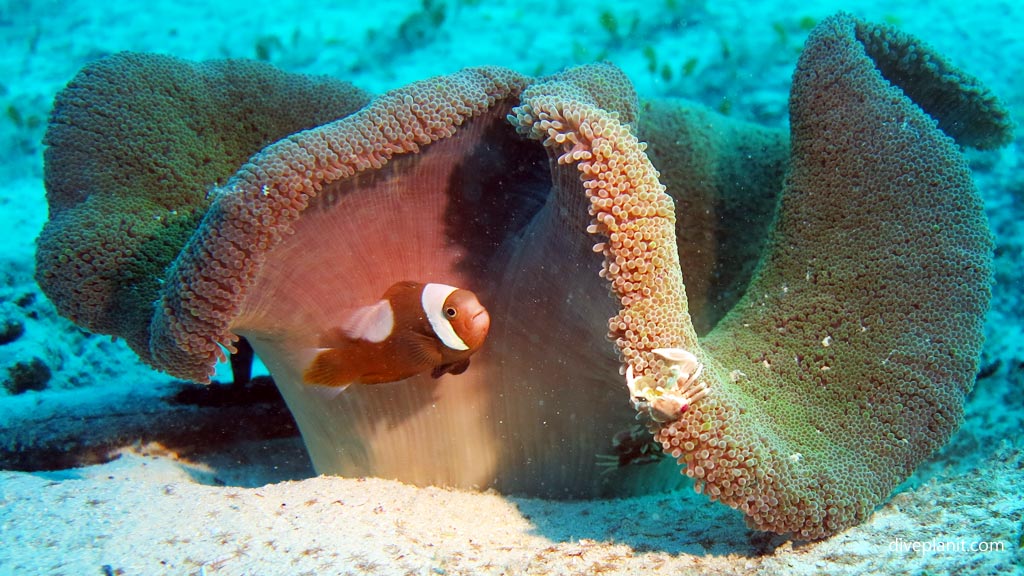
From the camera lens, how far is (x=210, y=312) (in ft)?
6.29

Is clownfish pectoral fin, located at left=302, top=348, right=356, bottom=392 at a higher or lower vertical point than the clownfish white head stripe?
lower

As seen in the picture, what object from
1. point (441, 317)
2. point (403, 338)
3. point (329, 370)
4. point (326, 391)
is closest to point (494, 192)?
point (441, 317)

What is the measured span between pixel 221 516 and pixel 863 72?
2.81m

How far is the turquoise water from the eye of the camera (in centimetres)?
188

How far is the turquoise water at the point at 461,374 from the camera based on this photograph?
6.17 feet

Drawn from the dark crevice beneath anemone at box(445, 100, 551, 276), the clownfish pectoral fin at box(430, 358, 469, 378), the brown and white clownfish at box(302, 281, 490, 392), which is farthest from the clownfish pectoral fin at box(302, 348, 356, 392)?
the dark crevice beneath anemone at box(445, 100, 551, 276)

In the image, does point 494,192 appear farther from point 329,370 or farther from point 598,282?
point 329,370

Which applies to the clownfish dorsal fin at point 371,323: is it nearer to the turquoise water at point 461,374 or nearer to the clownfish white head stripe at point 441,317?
the turquoise water at point 461,374

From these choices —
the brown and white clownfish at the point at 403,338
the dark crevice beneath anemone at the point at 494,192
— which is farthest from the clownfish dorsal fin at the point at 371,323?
the dark crevice beneath anemone at the point at 494,192

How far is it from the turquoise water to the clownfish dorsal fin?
0.04 feet

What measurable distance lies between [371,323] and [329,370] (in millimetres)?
237

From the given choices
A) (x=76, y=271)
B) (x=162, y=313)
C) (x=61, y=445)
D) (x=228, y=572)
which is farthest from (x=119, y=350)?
(x=228, y=572)

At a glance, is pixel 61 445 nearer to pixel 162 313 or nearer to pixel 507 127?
pixel 162 313

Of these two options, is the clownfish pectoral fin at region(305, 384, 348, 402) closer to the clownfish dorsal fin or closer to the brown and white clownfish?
the brown and white clownfish
